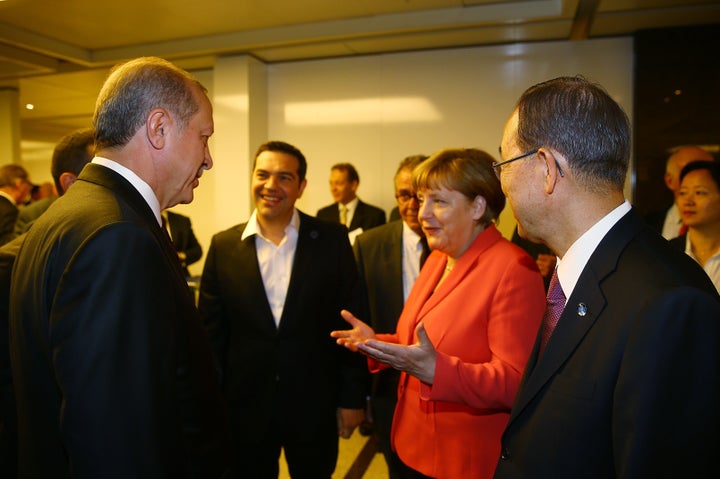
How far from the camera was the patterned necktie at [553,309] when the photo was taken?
1221 mm

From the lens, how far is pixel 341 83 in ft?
19.7

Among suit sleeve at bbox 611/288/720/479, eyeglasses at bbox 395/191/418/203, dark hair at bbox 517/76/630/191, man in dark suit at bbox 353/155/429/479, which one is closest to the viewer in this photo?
suit sleeve at bbox 611/288/720/479

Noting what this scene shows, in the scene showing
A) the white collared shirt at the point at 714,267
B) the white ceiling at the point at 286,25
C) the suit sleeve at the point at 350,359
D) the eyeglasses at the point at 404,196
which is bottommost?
the suit sleeve at the point at 350,359

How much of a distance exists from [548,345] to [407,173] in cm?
198

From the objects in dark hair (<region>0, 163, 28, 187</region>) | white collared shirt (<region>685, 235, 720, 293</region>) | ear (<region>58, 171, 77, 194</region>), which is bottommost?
white collared shirt (<region>685, 235, 720, 293</region>)

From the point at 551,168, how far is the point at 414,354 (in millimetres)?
652

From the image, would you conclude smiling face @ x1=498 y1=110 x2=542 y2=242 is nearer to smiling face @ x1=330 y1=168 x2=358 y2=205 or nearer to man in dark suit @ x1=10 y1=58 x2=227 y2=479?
man in dark suit @ x1=10 y1=58 x2=227 y2=479

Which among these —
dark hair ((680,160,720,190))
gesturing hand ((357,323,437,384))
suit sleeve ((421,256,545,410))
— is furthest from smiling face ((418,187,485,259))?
dark hair ((680,160,720,190))

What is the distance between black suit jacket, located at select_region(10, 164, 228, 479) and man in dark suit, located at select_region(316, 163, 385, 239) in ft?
13.9

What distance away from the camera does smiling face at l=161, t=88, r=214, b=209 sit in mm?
1292

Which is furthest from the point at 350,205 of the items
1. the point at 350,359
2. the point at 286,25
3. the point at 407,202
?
the point at 350,359

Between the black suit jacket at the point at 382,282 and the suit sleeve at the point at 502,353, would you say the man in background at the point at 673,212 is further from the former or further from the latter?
the suit sleeve at the point at 502,353

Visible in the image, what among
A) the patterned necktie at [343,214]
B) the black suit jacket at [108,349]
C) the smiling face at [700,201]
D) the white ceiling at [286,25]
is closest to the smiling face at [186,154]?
the black suit jacket at [108,349]

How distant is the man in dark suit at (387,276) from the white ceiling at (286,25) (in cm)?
285
